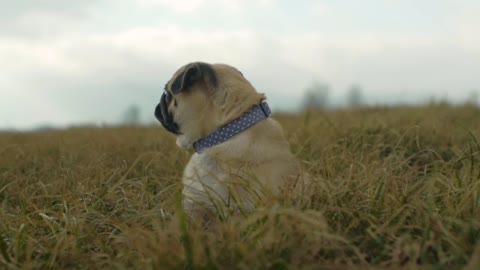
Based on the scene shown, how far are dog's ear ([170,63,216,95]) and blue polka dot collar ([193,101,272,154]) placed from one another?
32cm

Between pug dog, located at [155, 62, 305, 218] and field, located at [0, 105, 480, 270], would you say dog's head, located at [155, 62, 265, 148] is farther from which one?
field, located at [0, 105, 480, 270]

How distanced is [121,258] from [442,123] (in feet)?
18.3

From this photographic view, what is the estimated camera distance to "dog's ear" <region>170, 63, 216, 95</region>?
3.51 metres

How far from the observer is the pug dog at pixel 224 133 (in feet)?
10.7

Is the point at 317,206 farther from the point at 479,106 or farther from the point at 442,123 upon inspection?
the point at 479,106

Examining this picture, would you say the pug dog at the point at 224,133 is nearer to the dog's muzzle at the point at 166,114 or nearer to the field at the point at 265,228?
the dog's muzzle at the point at 166,114

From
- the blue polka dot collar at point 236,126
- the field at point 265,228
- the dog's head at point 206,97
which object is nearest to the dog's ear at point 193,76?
the dog's head at point 206,97

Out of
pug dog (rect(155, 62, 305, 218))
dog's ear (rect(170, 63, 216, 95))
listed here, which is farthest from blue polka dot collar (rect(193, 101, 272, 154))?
dog's ear (rect(170, 63, 216, 95))

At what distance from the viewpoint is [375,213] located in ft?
9.42

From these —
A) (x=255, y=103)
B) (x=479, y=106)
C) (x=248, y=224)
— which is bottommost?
(x=479, y=106)

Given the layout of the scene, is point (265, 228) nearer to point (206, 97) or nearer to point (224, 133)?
point (224, 133)

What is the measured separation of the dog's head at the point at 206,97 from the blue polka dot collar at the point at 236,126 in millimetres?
36

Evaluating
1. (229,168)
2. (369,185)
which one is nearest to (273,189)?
(229,168)

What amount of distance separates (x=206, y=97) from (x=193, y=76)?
16 cm
